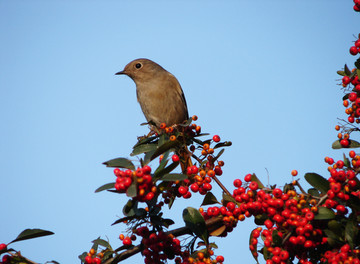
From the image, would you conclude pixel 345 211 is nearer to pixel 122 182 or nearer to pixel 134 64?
pixel 122 182

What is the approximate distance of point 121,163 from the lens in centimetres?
298

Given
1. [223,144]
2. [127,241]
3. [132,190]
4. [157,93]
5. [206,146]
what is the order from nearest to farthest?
1. [132,190]
2. [127,241]
3. [206,146]
4. [223,144]
5. [157,93]

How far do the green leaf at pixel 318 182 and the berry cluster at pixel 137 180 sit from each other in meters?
1.24

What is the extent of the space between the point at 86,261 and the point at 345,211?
6.60 ft

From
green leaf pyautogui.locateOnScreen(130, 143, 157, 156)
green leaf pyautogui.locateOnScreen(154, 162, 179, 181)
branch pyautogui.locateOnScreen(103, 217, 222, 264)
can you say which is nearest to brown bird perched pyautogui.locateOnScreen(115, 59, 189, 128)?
green leaf pyautogui.locateOnScreen(130, 143, 157, 156)

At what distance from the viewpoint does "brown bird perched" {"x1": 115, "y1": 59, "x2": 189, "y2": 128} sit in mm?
7934

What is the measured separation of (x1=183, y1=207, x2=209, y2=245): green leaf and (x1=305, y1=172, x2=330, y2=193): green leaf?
0.92 meters

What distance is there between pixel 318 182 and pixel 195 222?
1.02m

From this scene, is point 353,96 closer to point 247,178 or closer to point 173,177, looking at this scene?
point 247,178

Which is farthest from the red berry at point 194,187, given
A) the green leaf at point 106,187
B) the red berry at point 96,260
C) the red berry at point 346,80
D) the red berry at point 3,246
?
the red berry at point 346,80

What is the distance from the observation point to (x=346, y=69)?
3838 millimetres

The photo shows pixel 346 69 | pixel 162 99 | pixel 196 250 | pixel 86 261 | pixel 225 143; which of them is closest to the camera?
pixel 86 261

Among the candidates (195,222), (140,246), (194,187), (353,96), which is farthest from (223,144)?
(140,246)

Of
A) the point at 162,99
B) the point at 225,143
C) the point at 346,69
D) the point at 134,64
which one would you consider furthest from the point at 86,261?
the point at 134,64
